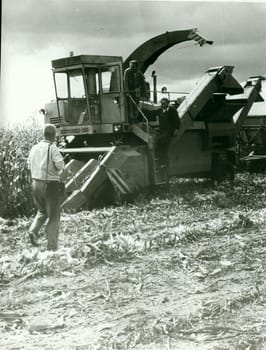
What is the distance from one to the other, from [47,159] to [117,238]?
1.22 metres

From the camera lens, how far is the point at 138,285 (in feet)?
16.9

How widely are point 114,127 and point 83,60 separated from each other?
54.4 inches

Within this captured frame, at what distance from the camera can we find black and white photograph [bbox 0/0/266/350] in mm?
4461

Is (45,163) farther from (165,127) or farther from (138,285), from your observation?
(165,127)

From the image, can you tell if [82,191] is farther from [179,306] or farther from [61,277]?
[179,306]

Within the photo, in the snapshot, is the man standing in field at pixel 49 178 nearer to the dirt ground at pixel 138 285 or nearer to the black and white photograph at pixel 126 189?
the black and white photograph at pixel 126 189

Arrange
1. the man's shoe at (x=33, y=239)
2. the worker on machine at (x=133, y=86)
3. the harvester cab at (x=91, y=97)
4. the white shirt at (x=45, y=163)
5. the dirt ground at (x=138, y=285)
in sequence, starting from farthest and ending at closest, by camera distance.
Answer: the worker on machine at (x=133, y=86) < the harvester cab at (x=91, y=97) < the man's shoe at (x=33, y=239) < the white shirt at (x=45, y=163) < the dirt ground at (x=138, y=285)

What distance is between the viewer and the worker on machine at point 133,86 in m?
A: 10.8

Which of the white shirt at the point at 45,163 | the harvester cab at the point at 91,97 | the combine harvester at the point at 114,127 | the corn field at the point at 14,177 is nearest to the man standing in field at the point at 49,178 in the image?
the white shirt at the point at 45,163

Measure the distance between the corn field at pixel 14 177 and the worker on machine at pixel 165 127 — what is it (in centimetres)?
289

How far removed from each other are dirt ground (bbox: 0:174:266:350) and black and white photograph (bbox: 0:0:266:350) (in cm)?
2

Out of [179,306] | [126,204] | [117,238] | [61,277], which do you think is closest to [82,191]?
[126,204]

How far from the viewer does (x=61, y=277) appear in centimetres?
540

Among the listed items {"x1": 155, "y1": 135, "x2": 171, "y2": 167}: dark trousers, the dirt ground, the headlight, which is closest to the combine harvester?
the headlight
